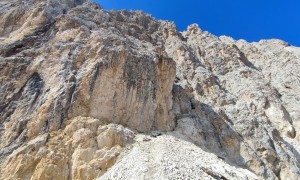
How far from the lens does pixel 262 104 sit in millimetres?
46938

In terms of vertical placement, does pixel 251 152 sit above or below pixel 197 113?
below

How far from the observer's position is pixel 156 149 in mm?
23797

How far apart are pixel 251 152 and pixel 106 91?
14628mm

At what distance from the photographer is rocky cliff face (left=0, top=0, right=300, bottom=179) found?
22.6 meters

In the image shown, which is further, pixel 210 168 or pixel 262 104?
pixel 262 104

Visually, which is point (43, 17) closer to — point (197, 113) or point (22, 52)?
point (22, 52)

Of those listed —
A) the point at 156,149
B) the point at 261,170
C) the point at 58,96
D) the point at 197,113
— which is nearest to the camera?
the point at 156,149

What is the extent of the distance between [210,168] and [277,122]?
1050 inches

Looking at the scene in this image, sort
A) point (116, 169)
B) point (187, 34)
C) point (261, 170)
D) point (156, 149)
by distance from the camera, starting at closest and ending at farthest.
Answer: point (116, 169)
point (156, 149)
point (261, 170)
point (187, 34)

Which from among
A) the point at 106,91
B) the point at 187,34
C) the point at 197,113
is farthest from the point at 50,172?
the point at 187,34

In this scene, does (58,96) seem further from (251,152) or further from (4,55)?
(251,152)

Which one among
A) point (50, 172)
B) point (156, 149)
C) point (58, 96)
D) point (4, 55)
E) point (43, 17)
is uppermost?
point (43, 17)

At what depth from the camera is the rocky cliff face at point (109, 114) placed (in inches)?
890

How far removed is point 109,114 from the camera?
2722 cm
